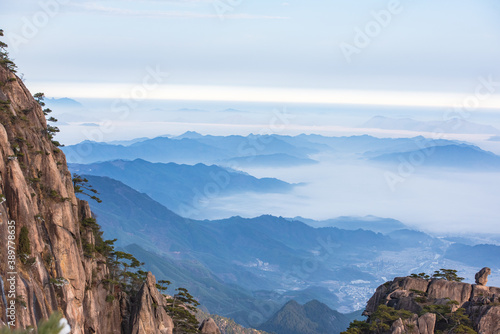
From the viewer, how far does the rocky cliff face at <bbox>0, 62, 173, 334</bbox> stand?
132 ft

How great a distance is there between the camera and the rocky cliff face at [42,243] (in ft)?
132

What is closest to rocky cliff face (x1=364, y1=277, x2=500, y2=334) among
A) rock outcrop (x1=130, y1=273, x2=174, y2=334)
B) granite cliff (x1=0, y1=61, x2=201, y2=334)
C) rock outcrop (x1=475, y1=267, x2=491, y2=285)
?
rock outcrop (x1=475, y1=267, x2=491, y2=285)

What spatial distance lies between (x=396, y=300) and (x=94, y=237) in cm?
4098

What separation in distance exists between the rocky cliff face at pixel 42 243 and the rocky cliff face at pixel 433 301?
3011cm

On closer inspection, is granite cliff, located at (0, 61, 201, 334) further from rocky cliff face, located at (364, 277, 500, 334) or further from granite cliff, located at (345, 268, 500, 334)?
rocky cliff face, located at (364, 277, 500, 334)

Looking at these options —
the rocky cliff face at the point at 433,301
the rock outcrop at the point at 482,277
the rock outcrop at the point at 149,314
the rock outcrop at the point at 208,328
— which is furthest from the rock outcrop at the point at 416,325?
the rock outcrop at the point at 149,314

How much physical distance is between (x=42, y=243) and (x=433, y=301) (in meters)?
49.9

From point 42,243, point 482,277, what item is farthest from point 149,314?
point 482,277

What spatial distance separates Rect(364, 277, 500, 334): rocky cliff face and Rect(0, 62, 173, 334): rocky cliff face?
98.8ft

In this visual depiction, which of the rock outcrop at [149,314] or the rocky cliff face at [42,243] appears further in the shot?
the rock outcrop at [149,314]

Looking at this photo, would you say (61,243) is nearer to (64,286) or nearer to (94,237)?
(64,286)

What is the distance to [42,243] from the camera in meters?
45.9

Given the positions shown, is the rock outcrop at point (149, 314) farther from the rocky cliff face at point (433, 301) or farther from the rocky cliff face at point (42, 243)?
the rocky cliff face at point (433, 301)

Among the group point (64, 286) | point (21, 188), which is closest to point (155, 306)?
point (64, 286)
